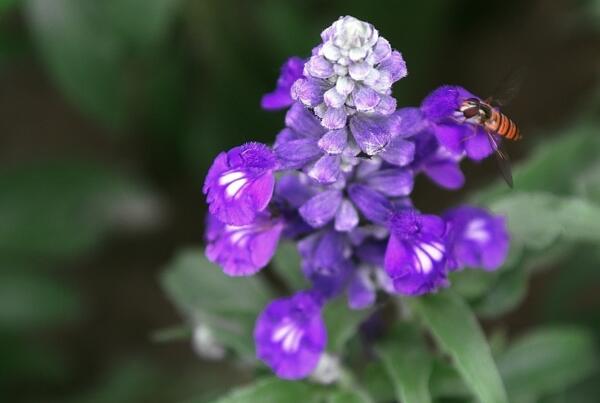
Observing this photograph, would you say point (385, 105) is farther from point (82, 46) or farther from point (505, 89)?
point (82, 46)

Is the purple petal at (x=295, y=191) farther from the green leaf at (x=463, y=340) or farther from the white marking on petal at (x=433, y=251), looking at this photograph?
the green leaf at (x=463, y=340)

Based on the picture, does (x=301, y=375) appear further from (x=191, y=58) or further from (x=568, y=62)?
(x=568, y=62)

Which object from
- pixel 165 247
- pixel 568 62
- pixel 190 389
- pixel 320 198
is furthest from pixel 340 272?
pixel 568 62

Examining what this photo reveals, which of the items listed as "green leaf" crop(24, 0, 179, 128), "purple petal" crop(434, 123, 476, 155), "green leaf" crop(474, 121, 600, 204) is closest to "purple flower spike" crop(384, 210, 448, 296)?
"purple petal" crop(434, 123, 476, 155)

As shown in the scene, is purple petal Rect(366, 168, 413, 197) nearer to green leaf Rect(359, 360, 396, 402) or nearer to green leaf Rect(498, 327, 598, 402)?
green leaf Rect(359, 360, 396, 402)

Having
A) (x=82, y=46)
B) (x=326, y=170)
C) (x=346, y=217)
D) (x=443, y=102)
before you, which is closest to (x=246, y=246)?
(x=346, y=217)
